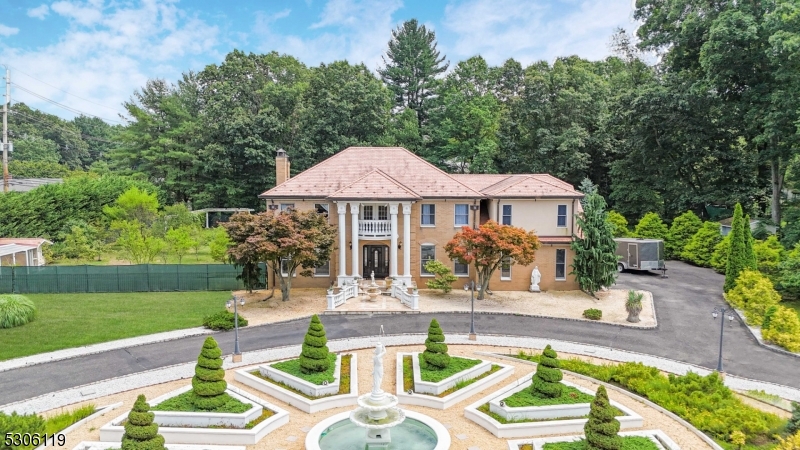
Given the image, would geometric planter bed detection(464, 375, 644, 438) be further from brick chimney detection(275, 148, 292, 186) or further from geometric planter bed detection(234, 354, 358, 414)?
brick chimney detection(275, 148, 292, 186)

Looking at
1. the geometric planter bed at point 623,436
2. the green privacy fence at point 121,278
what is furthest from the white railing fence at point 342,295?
the geometric planter bed at point 623,436

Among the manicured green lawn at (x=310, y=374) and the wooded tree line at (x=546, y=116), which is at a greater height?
the wooded tree line at (x=546, y=116)

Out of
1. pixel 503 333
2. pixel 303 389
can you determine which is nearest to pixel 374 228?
pixel 503 333

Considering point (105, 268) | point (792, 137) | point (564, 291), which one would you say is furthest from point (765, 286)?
point (105, 268)

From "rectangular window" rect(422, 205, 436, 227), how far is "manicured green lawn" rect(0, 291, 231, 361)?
13.5m

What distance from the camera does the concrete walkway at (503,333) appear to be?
18234 mm

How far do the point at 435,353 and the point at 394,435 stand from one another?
171 inches

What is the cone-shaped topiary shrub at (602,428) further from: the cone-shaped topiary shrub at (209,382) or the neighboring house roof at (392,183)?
the neighboring house roof at (392,183)

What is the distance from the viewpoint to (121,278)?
1245 inches

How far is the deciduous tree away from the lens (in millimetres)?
27875

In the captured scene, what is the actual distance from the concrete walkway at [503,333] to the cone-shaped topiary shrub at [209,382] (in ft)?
19.6

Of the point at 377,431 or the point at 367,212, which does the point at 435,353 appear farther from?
the point at 367,212

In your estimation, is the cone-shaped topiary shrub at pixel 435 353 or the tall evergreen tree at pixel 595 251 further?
the tall evergreen tree at pixel 595 251

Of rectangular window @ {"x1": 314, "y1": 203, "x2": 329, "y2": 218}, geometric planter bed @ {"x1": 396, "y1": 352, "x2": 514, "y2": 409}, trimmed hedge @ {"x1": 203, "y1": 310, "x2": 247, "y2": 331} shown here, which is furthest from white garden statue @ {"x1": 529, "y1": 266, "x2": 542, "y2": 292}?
trimmed hedge @ {"x1": 203, "y1": 310, "x2": 247, "y2": 331}
